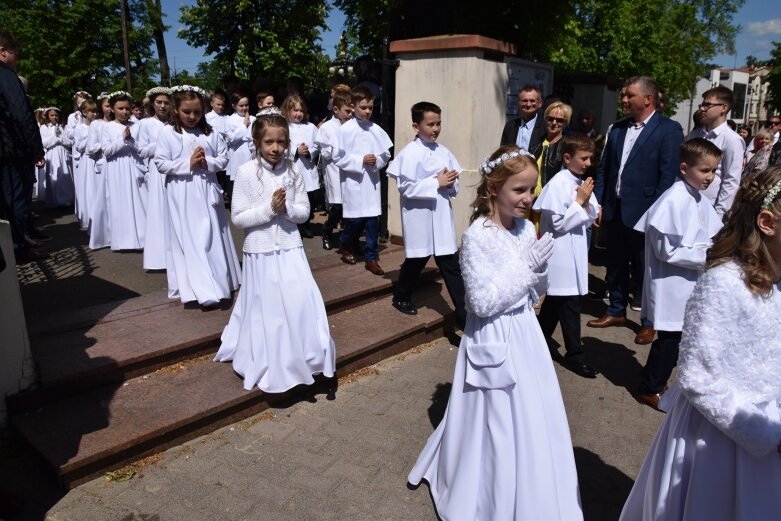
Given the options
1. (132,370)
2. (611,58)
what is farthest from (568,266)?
(611,58)

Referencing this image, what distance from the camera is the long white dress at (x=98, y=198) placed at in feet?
28.1

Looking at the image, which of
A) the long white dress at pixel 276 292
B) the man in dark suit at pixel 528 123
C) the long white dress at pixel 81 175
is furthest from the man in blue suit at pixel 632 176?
the long white dress at pixel 81 175

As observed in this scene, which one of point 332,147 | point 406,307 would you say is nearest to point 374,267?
point 406,307

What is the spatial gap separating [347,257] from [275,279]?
296 centimetres

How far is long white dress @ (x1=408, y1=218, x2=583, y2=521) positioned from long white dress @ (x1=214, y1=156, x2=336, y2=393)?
1.64 metres

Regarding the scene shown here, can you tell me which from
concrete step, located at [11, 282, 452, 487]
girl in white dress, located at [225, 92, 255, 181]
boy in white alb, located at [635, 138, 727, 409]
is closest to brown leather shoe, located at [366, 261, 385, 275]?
concrete step, located at [11, 282, 452, 487]

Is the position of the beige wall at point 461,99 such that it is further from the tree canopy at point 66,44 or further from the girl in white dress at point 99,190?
the tree canopy at point 66,44

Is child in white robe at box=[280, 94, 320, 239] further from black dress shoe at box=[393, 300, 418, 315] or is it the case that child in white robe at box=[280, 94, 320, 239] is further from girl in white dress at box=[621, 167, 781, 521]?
girl in white dress at box=[621, 167, 781, 521]

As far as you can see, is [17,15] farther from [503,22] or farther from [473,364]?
[473,364]

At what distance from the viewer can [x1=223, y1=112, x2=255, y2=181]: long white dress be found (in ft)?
32.9

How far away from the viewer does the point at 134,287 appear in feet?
21.8

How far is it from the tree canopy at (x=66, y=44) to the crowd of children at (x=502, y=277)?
2230 cm

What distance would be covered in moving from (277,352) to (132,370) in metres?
1.08

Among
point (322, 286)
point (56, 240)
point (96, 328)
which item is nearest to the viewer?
point (96, 328)
